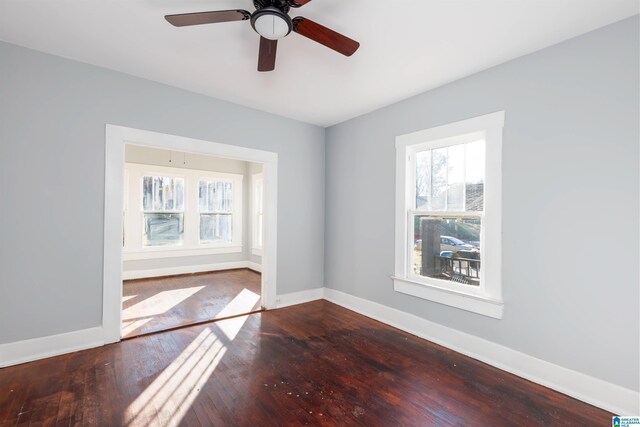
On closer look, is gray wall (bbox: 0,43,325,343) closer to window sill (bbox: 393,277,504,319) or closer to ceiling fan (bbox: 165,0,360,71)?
ceiling fan (bbox: 165,0,360,71)

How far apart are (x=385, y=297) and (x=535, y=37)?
2883mm

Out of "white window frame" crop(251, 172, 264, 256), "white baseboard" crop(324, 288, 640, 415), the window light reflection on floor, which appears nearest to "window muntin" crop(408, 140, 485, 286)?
"white baseboard" crop(324, 288, 640, 415)

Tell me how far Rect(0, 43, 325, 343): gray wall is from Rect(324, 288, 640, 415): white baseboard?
10.5ft

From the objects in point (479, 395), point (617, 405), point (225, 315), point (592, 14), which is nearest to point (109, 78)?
point (225, 315)

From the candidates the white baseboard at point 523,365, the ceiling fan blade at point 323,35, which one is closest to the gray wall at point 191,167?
the white baseboard at point 523,365

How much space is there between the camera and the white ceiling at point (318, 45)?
1963mm

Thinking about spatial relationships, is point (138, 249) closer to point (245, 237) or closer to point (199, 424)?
point (245, 237)

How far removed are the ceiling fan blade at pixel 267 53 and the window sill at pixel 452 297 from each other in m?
2.61

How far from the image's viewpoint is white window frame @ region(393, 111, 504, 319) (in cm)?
262

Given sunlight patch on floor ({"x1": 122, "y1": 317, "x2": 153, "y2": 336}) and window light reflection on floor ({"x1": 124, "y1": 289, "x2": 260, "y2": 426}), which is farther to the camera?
sunlight patch on floor ({"x1": 122, "y1": 317, "x2": 153, "y2": 336})

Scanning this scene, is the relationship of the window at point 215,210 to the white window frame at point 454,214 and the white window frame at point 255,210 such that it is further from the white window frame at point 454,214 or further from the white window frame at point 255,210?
the white window frame at point 454,214

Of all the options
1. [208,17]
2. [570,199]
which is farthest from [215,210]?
[570,199]

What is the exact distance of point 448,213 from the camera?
→ 3057 mm

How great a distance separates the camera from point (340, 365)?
2.56 m
